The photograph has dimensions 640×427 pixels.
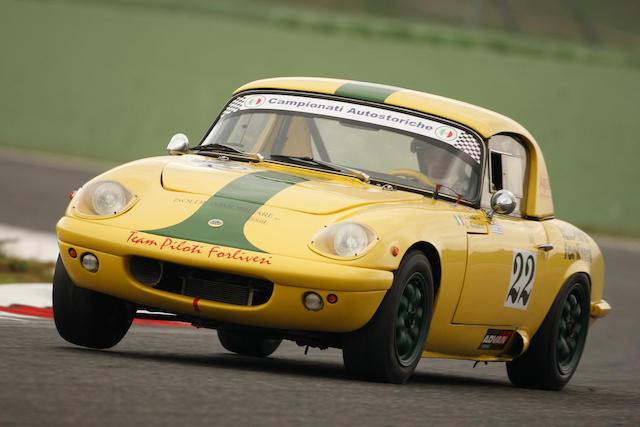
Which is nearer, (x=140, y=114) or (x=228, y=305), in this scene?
(x=228, y=305)

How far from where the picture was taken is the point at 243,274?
5.64m

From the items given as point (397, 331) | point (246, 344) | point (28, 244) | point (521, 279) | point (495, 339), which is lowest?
point (28, 244)

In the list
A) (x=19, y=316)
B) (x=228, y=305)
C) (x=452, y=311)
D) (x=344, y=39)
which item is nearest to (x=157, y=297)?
(x=228, y=305)

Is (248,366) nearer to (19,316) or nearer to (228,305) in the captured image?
(228,305)

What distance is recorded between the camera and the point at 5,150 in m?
26.1

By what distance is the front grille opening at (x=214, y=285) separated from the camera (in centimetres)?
578

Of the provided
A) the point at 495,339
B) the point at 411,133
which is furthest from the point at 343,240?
the point at 495,339

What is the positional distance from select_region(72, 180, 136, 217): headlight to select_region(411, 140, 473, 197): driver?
1747 mm

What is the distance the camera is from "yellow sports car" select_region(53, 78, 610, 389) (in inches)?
226

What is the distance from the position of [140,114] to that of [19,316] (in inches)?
723

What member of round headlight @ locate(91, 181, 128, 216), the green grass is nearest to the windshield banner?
round headlight @ locate(91, 181, 128, 216)

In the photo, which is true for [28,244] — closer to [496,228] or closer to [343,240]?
[496,228]

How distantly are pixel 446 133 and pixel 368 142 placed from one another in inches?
17.9

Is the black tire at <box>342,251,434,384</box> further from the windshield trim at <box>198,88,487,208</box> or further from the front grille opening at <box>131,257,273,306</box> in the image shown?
the windshield trim at <box>198,88,487,208</box>
